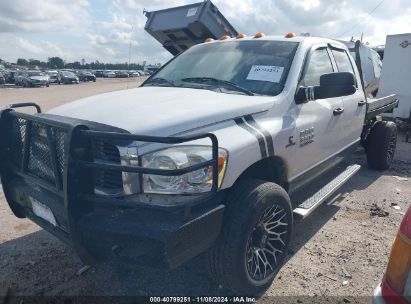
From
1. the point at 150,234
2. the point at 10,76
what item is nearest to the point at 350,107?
the point at 150,234

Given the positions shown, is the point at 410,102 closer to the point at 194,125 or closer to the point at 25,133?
the point at 194,125

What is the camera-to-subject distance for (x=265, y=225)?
280 centimetres

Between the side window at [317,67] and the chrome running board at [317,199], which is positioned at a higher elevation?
the side window at [317,67]

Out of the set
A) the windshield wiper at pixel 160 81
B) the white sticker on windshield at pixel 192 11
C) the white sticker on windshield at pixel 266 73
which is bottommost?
the windshield wiper at pixel 160 81

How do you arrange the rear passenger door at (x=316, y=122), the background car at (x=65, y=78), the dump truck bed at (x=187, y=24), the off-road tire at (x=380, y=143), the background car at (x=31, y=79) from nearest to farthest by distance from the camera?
the rear passenger door at (x=316, y=122)
the off-road tire at (x=380, y=143)
the dump truck bed at (x=187, y=24)
the background car at (x=31, y=79)
the background car at (x=65, y=78)

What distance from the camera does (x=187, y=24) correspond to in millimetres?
6699

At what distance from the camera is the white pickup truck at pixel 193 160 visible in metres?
2.16

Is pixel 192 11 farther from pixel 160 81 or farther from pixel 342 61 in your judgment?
pixel 160 81

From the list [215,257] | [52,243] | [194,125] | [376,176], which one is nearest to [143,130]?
[194,125]

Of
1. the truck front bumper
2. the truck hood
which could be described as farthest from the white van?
A: the truck front bumper

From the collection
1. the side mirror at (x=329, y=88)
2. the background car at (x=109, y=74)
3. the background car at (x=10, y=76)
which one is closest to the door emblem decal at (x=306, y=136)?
the side mirror at (x=329, y=88)

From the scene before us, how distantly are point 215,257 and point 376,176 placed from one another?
4317 millimetres

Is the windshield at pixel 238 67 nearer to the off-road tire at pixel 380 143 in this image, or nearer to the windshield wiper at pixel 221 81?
the windshield wiper at pixel 221 81

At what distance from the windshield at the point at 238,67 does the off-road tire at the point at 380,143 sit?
2.96 meters
